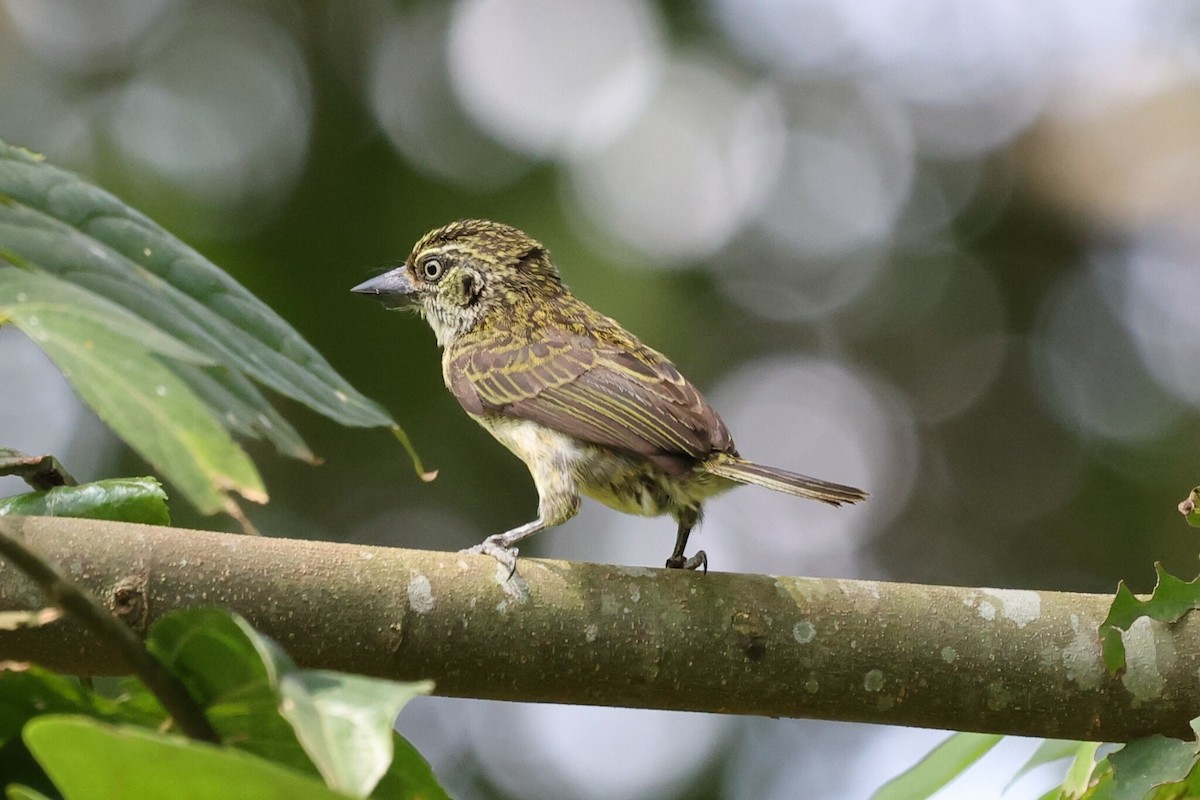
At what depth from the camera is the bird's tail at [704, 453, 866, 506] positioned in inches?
113

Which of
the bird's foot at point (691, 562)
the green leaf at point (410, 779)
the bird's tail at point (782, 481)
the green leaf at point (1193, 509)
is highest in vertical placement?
the green leaf at point (1193, 509)

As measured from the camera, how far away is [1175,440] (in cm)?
730

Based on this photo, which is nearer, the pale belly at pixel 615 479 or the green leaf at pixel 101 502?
the green leaf at pixel 101 502

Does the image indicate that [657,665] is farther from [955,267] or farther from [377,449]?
[955,267]

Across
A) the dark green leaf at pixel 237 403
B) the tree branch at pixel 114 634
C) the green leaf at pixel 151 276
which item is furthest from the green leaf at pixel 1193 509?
the tree branch at pixel 114 634

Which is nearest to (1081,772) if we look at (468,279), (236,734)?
(236,734)

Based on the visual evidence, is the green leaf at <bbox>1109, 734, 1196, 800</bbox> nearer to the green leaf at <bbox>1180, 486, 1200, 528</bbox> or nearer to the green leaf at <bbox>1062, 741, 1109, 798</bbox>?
the green leaf at <bbox>1062, 741, 1109, 798</bbox>

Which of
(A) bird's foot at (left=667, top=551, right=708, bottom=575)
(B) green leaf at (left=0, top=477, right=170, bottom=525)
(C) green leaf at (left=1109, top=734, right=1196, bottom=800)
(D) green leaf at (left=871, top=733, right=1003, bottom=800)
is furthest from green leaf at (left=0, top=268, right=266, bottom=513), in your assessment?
(A) bird's foot at (left=667, top=551, right=708, bottom=575)

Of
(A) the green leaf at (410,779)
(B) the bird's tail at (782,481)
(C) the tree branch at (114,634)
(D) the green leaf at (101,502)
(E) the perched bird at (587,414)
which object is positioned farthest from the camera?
(E) the perched bird at (587,414)

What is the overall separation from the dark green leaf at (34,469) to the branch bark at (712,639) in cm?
15

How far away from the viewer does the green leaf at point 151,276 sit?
1.16m

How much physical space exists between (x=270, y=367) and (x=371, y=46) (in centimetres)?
618

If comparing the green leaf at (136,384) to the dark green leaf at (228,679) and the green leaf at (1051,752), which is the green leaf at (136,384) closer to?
the dark green leaf at (228,679)

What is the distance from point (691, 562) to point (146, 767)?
2359 mm
